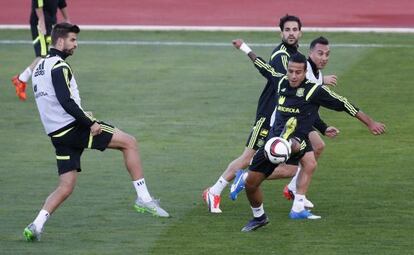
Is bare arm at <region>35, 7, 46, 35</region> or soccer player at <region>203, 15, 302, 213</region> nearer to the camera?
soccer player at <region>203, 15, 302, 213</region>

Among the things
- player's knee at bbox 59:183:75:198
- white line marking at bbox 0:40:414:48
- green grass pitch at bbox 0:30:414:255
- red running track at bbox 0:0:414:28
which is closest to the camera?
green grass pitch at bbox 0:30:414:255

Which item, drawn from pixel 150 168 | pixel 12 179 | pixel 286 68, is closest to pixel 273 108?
pixel 286 68

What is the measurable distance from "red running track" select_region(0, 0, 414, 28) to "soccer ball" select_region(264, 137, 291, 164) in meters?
14.8

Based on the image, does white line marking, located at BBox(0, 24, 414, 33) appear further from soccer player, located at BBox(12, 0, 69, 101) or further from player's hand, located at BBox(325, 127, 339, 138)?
player's hand, located at BBox(325, 127, 339, 138)

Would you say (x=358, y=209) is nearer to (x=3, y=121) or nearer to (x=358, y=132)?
(x=358, y=132)

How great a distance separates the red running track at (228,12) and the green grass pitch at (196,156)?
1802 mm

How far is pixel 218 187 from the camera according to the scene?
12891 mm

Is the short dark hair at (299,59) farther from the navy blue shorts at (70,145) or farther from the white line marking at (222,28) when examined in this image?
the white line marking at (222,28)

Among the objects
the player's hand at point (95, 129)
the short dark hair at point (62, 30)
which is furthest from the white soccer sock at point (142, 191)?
the short dark hair at point (62, 30)

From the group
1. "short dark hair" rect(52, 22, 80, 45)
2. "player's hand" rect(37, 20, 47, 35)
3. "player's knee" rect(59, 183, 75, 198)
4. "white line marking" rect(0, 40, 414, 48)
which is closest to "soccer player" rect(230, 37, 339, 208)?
"player's knee" rect(59, 183, 75, 198)

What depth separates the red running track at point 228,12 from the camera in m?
26.8

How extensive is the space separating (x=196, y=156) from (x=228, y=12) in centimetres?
1314

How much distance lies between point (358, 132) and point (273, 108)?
14.0ft

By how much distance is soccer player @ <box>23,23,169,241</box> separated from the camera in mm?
11578
